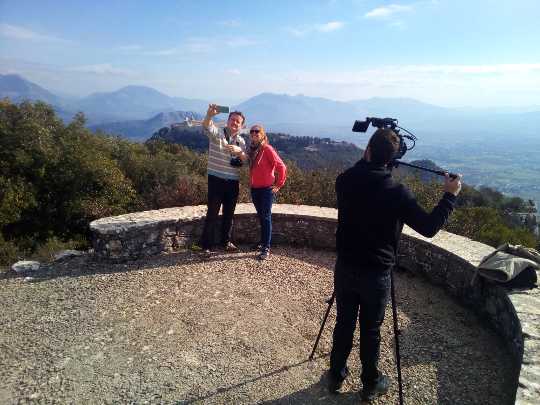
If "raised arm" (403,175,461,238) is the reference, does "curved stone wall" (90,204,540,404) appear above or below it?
below

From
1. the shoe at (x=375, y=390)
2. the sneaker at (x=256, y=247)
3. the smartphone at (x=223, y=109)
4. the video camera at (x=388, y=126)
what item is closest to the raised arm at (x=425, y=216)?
the video camera at (x=388, y=126)

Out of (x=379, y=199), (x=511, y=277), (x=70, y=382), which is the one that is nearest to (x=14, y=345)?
(x=70, y=382)

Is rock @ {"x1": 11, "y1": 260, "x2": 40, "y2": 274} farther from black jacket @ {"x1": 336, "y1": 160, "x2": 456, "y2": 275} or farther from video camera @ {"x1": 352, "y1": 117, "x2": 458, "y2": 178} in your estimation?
video camera @ {"x1": 352, "y1": 117, "x2": 458, "y2": 178}

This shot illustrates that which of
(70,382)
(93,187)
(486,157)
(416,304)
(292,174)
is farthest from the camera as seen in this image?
(486,157)

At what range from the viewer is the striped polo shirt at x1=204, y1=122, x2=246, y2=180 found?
5.14 m

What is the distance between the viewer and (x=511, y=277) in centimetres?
369

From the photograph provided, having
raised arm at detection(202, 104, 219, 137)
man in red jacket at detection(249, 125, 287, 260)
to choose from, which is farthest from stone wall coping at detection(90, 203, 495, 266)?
raised arm at detection(202, 104, 219, 137)

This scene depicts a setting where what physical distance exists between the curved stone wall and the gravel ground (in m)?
0.21

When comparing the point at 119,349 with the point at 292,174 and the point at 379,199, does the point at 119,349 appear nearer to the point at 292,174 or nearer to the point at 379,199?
the point at 379,199

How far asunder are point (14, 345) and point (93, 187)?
26.0 feet

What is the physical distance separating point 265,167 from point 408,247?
7.42ft

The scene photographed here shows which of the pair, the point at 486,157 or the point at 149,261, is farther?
the point at 486,157

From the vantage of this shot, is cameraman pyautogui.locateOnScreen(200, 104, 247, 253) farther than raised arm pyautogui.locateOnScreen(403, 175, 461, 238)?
Yes

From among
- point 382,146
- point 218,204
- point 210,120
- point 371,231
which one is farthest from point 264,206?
point 382,146
